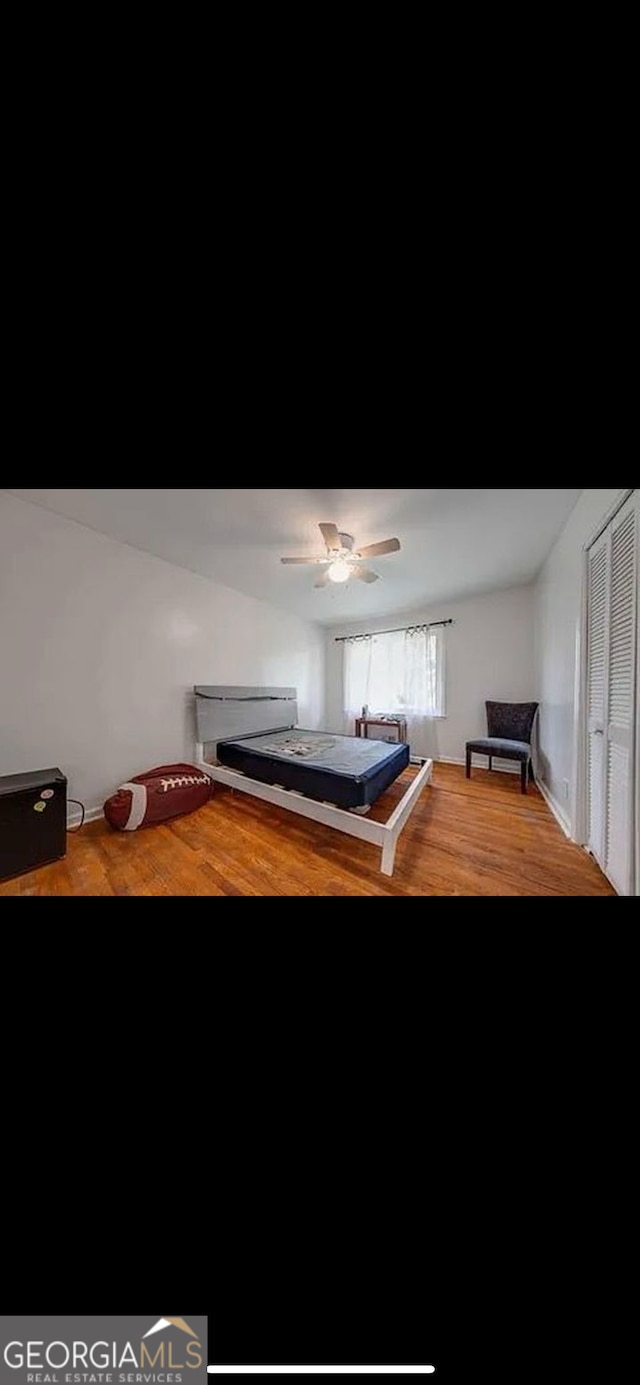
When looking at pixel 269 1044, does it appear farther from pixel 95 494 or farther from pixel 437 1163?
pixel 95 494

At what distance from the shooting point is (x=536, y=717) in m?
1.22

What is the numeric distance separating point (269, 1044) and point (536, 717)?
3.81 feet

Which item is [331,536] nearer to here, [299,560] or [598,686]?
[299,560]

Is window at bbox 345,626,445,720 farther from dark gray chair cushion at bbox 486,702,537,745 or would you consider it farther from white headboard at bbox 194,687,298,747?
white headboard at bbox 194,687,298,747

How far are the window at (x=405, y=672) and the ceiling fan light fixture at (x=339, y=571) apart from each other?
8.4 inches

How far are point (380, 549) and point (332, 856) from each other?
2.89ft

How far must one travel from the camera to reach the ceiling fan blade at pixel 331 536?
99cm

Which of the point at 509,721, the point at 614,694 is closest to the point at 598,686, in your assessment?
the point at 614,694

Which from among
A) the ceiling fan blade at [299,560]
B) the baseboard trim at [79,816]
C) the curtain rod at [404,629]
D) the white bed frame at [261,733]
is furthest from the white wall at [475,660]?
the baseboard trim at [79,816]

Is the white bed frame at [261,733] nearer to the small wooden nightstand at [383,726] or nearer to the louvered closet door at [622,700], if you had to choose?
the small wooden nightstand at [383,726]

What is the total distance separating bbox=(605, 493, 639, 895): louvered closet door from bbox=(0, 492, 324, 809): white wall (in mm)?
869

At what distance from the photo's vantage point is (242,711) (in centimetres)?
133
